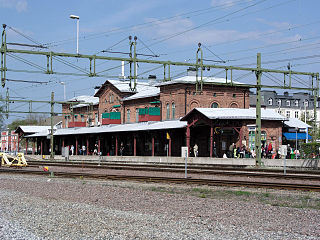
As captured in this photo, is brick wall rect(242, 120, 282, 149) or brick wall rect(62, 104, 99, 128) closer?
brick wall rect(242, 120, 282, 149)

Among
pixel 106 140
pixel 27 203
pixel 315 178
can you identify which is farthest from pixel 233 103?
pixel 27 203

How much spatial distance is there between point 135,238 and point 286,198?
8.02m

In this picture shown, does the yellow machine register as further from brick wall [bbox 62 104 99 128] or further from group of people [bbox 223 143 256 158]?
brick wall [bbox 62 104 99 128]

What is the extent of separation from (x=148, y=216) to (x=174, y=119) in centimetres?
4409

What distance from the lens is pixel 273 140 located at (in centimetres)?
4919

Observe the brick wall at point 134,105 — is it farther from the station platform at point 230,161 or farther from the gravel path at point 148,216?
the gravel path at point 148,216

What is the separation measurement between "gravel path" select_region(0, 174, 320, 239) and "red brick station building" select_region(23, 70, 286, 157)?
21604mm

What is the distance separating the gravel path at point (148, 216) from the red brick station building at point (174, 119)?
21.6m

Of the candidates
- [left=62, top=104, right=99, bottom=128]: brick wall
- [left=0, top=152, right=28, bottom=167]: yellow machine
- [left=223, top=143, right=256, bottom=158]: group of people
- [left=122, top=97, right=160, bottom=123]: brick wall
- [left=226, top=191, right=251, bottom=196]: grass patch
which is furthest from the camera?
[left=62, top=104, right=99, bottom=128]: brick wall

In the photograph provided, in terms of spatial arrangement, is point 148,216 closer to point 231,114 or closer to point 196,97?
point 231,114

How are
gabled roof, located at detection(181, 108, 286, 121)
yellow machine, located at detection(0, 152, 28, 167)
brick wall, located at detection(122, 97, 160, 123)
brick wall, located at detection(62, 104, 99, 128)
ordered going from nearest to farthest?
yellow machine, located at detection(0, 152, 28, 167), gabled roof, located at detection(181, 108, 286, 121), brick wall, located at detection(122, 97, 160, 123), brick wall, located at detection(62, 104, 99, 128)

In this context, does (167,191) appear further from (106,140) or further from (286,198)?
(106,140)


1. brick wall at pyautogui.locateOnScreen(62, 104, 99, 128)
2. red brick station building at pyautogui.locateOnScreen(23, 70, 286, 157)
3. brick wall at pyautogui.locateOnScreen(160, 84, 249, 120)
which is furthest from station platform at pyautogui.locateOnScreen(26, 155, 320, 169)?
brick wall at pyautogui.locateOnScreen(62, 104, 99, 128)

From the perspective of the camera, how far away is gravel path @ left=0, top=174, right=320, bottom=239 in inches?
392
